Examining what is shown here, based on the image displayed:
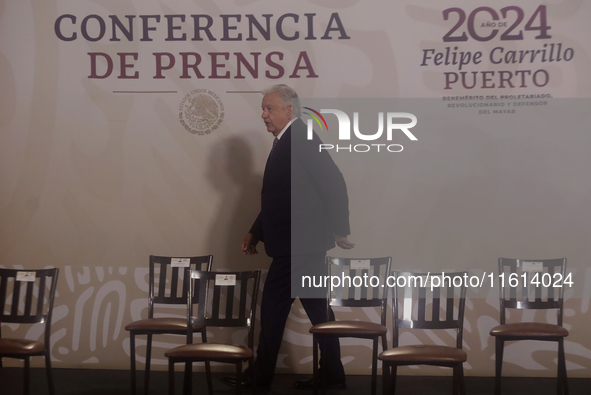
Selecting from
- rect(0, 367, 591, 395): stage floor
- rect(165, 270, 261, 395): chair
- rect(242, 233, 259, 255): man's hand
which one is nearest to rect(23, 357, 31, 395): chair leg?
rect(0, 367, 591, 395): stage floor

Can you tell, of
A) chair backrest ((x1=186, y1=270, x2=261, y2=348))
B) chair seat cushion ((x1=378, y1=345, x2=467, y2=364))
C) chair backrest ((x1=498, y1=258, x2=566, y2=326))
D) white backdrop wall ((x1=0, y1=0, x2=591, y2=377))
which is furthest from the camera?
white backdrop wall ((x1=0, y1=0, x2=591, y2=377))

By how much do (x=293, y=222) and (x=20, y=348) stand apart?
1.57 metres

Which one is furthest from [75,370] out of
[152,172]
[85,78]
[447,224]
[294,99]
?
[447,224]

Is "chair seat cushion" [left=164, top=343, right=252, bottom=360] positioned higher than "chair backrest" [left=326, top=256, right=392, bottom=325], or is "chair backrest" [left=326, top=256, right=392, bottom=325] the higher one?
"chair backrest" [left=326, top=256, right=392, bottom=325]

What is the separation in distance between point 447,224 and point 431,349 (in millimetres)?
1230

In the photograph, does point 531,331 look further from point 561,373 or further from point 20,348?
point 20,348

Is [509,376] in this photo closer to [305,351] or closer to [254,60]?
[305,351]

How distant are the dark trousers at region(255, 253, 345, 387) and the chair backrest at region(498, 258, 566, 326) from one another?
1100mm

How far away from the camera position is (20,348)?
267cm

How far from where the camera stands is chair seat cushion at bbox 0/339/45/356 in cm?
266

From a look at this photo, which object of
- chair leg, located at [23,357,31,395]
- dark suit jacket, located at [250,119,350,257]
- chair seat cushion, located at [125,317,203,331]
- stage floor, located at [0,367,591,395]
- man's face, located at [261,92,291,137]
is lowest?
stage floor, located at [0,367,591,395]

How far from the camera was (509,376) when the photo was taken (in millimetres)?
3527

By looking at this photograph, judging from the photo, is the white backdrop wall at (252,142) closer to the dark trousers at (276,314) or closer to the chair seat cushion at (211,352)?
the dark trousers at (276,314)

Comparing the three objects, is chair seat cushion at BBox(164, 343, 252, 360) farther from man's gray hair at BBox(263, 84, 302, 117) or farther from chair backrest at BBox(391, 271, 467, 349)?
man's gray hair at BBox(263, 84, 302, 117)
